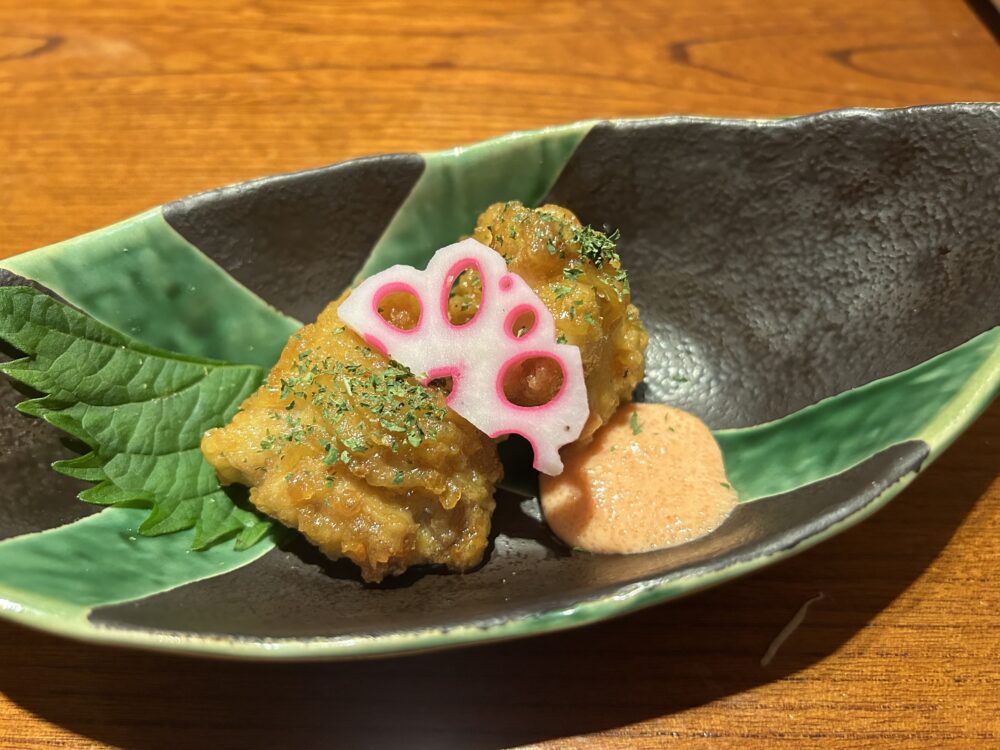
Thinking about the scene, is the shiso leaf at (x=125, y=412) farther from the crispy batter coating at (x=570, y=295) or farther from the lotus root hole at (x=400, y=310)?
the crispy batter coating at (x=570, y=295)

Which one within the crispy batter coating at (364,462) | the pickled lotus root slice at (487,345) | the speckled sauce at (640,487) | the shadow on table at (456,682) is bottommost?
the shadow on table at (456,682)

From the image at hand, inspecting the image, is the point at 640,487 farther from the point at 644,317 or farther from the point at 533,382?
the point at 644,317

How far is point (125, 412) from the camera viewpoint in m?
1.94

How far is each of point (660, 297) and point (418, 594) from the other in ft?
4.30

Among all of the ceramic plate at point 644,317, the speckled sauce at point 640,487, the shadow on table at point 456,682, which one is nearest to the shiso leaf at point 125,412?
the ceramic plate at point 644,317

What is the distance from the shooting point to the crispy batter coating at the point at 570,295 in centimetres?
188

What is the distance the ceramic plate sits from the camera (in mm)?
1541

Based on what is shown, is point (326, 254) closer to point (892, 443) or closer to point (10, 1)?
point (892, 443)

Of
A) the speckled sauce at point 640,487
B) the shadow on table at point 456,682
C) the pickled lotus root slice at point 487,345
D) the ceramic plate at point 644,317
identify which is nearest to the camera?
the ceramic plate at point 644,317

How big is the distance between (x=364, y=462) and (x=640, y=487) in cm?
78

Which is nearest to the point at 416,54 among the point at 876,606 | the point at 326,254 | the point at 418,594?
the point at 326,254

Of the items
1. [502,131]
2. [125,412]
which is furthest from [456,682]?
[502,131]

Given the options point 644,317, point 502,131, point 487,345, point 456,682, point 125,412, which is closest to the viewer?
point 456,682

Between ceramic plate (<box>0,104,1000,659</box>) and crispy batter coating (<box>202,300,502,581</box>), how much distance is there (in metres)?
0.14
